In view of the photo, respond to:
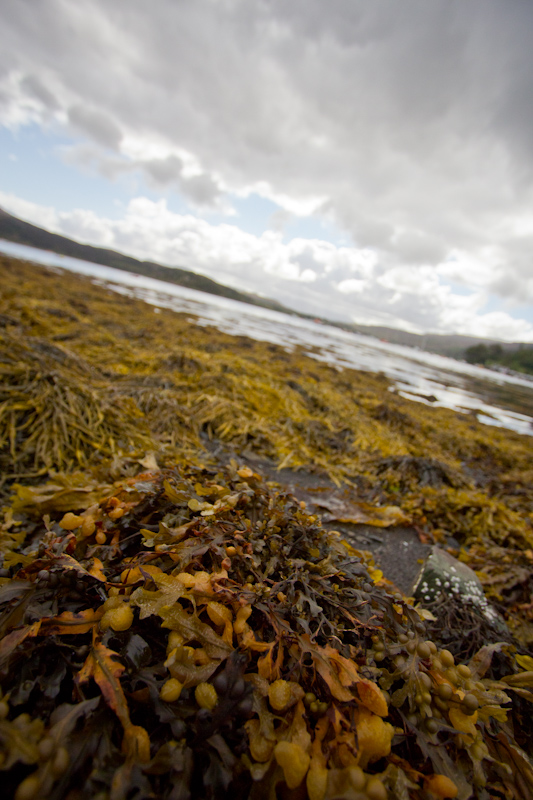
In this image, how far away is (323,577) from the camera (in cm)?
128

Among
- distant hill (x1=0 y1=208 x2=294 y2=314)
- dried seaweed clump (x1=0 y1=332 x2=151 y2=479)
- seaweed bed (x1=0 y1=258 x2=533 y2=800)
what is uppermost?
distant hill (x1=0 y1=208 x2=294 y2=314)

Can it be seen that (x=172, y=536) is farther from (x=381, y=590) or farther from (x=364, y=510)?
(x=364, y=510)

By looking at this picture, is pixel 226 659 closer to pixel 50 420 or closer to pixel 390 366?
pixel 50 420

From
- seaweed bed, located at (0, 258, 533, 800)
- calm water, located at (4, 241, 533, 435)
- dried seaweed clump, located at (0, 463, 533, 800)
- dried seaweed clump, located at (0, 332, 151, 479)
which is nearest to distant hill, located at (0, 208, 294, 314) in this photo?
calm water, located at (4, 241, 533, 435)

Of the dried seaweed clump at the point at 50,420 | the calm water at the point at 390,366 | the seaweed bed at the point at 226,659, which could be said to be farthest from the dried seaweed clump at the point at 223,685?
the calm water at the point at 390,366

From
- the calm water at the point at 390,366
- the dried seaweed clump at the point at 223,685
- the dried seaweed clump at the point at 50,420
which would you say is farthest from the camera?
the calm water at the point at 390,366

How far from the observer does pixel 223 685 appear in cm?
79

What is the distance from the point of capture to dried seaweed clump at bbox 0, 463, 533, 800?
667 millimetres

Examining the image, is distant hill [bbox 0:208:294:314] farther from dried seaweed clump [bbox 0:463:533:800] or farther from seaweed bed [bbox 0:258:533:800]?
dried seaweed clump [bbox 0:463:533:800]

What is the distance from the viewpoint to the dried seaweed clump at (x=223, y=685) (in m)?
0.67

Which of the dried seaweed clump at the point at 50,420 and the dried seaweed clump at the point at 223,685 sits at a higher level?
the dried seaweed clump at the point at 223,685

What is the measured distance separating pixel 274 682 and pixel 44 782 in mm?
510

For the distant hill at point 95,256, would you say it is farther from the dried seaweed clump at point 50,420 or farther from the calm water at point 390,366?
the dried seaweed clump at point 50,420

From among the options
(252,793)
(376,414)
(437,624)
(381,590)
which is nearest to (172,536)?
(252,793)
